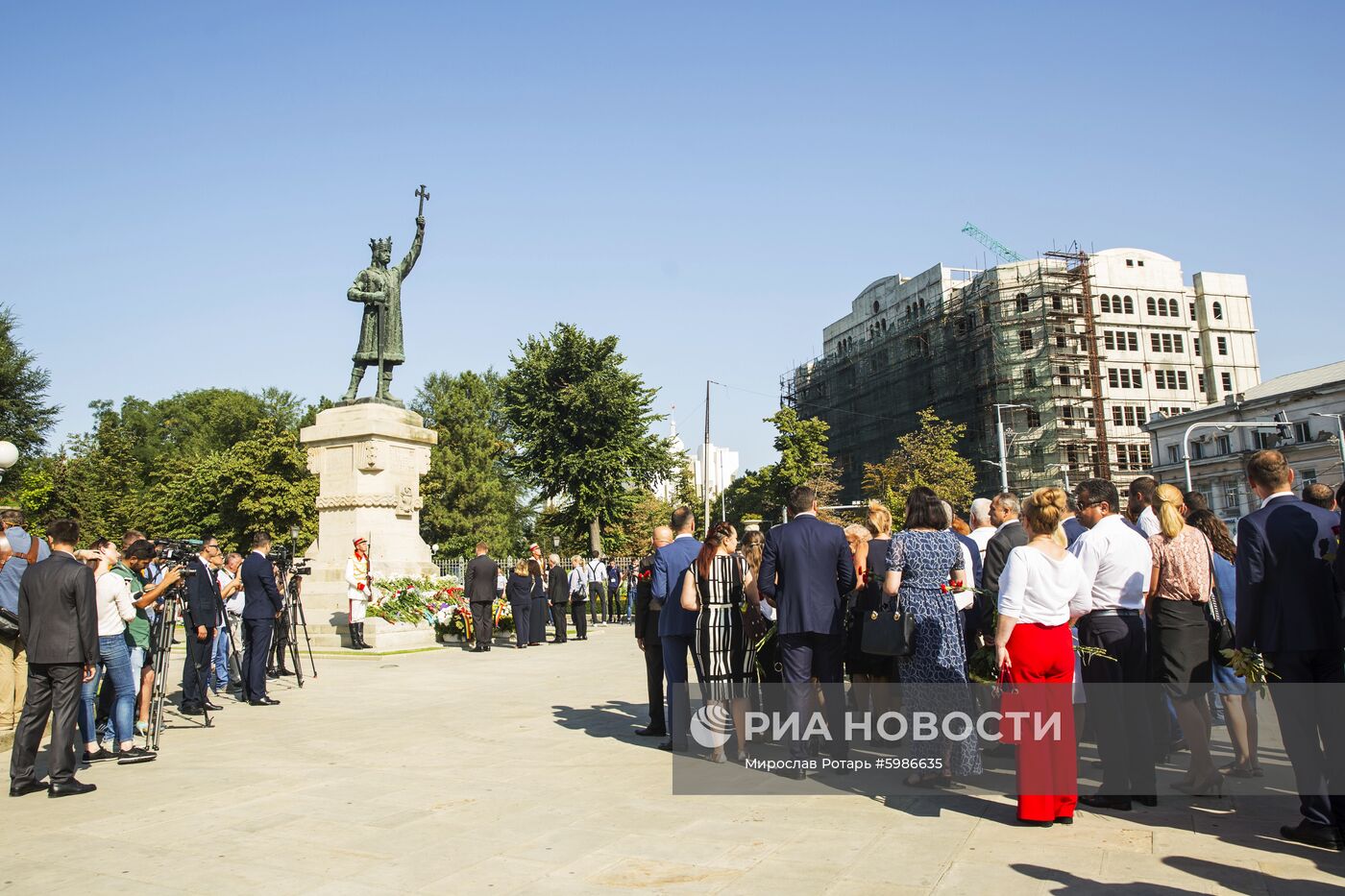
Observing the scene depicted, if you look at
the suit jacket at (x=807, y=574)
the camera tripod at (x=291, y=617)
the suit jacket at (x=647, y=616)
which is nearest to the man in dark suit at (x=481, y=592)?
the camera tripod at (x=291, y=617)

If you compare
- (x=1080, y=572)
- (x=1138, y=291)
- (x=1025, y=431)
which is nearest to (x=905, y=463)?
(x=1025, y=431)

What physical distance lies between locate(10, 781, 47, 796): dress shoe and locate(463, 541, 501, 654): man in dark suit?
37.1ft

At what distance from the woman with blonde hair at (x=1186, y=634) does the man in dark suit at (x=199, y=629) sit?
29.6 feet

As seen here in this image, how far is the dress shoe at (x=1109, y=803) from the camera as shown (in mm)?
5705

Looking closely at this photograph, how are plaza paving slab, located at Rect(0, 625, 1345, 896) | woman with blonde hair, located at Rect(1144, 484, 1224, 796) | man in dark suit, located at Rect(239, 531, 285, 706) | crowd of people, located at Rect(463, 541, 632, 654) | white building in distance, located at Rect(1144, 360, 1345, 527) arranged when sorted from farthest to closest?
white building in distance, located at Rect(1144, 360, 1345, 527) → crowd of people, located at Rect(463, 541, 632, 654) → man in dark suit, located at Rect(239, 531, 285, 706) → woman with blonde hair, located at Rect(1144, 484, 1224, 796) → plaza paving slab, located at Rect(0, 625, 1345, 896)

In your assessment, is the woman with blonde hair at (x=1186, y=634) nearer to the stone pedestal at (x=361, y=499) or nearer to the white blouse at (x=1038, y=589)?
the white blouse at (x=1038, y=589)

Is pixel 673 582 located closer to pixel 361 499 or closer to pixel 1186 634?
pixel 1186 634

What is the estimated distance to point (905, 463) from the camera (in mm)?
54031

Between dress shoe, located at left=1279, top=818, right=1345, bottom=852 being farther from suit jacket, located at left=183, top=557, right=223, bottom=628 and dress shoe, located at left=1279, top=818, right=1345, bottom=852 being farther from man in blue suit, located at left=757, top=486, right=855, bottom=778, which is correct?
suit jacket, located at left=183, top=557, right=223, bottom=628

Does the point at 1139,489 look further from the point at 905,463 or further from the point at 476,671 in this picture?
the point at 905,463

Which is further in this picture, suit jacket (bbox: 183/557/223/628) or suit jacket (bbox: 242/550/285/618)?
suit jacket (bbox: 242/550/285/618)

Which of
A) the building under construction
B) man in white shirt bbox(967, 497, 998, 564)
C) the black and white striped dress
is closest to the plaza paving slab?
the black and white striped dress

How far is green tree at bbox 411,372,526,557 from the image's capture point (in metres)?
60.4

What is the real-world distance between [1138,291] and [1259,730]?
7295 centimetres
